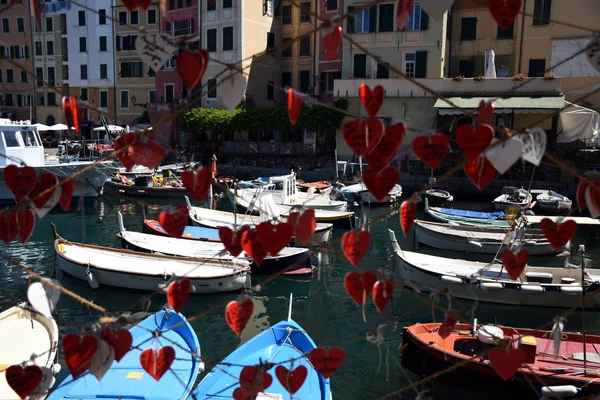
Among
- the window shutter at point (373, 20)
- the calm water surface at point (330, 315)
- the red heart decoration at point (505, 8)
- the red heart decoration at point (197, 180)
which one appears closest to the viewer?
the red heart decoration at point (505, 8)

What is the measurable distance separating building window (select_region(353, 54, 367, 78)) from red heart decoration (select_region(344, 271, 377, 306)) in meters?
33.1

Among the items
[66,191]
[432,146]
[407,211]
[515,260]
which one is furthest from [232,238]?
[515,260]

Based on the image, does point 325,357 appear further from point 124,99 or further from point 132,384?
point 124,99

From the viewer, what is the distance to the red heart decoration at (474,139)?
4.25 m

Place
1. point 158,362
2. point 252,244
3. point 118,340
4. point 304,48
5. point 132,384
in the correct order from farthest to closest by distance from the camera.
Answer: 1. point 304,48
2. point 132,384
3. point 158,362
4. point 252,244
5. point 118,340

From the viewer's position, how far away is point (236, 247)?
482 centimetres

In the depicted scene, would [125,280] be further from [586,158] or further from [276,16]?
[276,16]

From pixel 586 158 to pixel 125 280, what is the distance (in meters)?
26.3

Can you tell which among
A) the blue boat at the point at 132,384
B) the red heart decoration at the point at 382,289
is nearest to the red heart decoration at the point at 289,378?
the red heart decoration at the point at 382,289

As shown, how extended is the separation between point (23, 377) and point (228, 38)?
3902 centimetres

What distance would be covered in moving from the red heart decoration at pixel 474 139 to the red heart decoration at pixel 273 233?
1.54 meters

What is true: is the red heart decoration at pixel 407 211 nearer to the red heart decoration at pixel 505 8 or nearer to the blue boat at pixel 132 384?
the red heart decoration at pixel 505 8

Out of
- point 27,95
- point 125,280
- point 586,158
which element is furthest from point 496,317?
point 27,95

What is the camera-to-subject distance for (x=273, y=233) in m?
4.63
